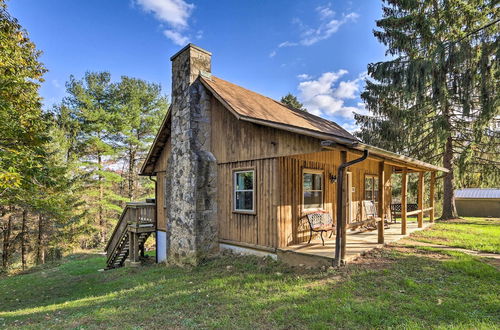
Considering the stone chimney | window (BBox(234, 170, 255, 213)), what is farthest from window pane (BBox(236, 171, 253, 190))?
the stone chimney

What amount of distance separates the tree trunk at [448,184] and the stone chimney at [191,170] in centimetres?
1315

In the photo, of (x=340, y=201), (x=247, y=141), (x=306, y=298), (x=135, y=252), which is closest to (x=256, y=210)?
(x=247, y=141)

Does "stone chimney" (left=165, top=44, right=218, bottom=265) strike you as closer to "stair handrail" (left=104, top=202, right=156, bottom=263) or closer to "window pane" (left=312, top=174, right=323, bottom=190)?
"stair handrail" (left=104, top=202, right=156, bottom=263)

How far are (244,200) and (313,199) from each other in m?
2.16

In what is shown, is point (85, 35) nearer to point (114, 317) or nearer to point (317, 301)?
point (114, 317)

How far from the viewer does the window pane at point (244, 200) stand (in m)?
7.76

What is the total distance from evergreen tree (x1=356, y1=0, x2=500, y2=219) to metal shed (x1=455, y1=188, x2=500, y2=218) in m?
4.92

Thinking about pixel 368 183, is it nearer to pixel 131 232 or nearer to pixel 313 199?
pixel 313 199

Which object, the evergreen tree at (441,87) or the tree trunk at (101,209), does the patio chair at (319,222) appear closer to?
the evergreen tree at (441,87)

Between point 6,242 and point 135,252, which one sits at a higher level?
point 135,252

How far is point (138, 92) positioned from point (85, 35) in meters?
7.50

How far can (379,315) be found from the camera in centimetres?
390

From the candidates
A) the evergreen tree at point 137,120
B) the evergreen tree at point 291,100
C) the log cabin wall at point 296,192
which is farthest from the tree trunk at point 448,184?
the evergreen tree at point 137,120

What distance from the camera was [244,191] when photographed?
792 cm
